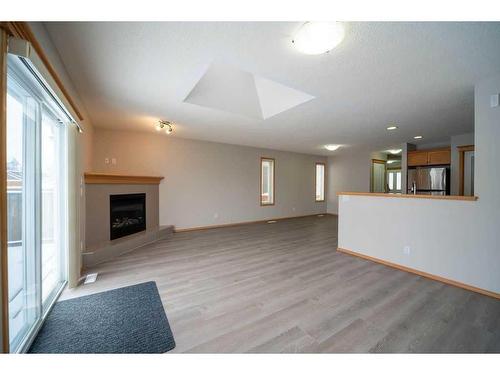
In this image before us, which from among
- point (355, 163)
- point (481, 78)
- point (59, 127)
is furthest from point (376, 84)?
point (355, 163)

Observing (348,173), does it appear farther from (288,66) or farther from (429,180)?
(288,66)

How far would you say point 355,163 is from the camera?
25.0 ft

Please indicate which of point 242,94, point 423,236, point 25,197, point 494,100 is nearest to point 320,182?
point 423,236

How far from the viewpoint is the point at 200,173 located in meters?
5.59

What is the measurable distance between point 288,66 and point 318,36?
0.55m

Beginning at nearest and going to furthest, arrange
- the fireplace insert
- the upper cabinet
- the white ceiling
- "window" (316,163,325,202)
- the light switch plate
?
the white ceiling
the light switch plate
the fireplace insert
the upper cabinet
"window" (316,163,325,202)

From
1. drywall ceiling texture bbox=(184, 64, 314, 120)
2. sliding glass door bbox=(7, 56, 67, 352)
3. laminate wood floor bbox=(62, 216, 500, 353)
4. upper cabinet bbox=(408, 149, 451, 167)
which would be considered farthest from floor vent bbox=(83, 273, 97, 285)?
upper cabinet bbox=(408, 149, 451, 167)

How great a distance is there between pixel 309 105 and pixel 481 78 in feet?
6.20

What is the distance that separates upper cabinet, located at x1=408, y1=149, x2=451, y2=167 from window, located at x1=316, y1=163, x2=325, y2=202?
3.18 meters

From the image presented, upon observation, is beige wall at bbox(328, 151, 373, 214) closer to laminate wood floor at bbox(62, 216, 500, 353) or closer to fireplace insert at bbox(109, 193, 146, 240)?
laminate wood floor at bbox(62, 216, 500, 353)

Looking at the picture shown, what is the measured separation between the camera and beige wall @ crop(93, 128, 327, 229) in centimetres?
464

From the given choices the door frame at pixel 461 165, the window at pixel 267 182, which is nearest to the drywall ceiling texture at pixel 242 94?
the window at pixel 267 182

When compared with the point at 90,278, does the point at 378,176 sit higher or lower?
higher
